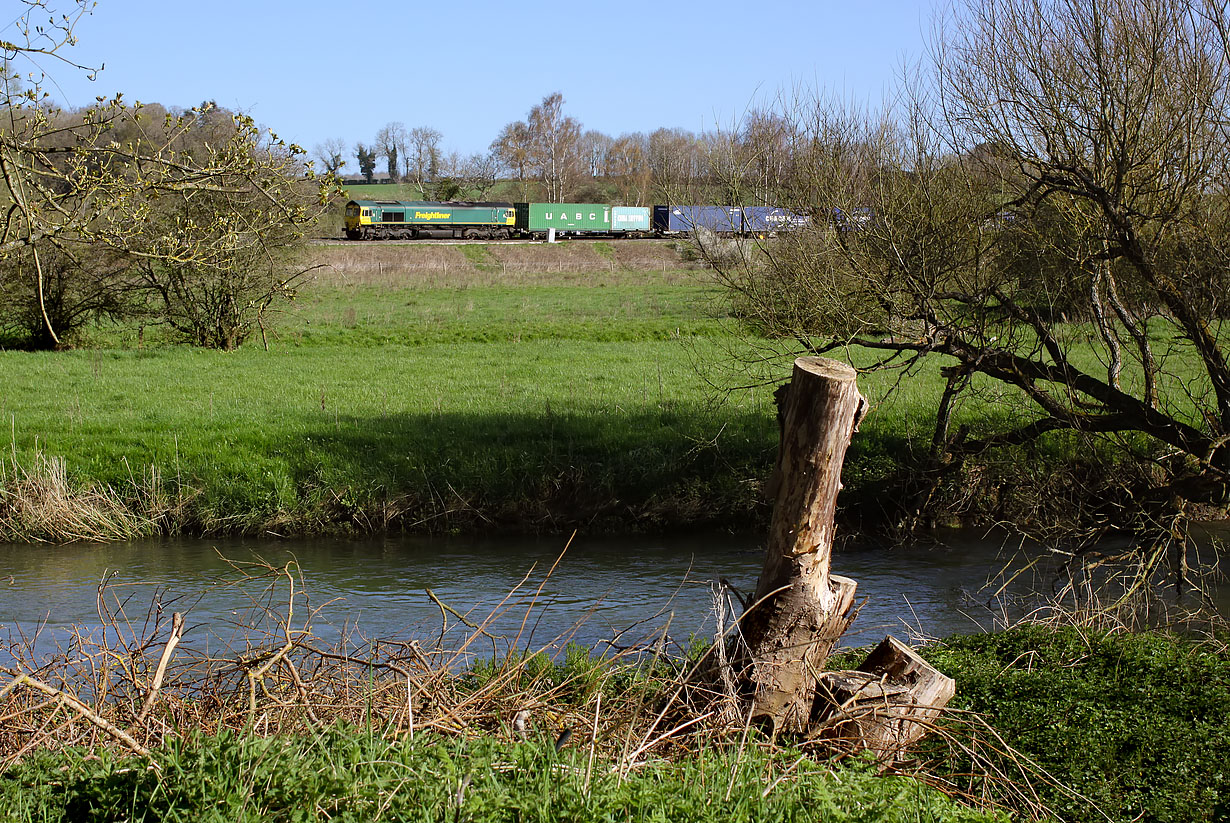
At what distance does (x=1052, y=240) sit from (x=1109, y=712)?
5549mm

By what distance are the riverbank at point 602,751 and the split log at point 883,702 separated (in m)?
0.15

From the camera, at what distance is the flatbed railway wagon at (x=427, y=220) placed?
58438mm

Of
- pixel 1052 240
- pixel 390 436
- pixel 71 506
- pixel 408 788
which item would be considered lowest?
pixel 71 506

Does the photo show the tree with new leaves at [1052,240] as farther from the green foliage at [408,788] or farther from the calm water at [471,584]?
the green foliage at [408,788]

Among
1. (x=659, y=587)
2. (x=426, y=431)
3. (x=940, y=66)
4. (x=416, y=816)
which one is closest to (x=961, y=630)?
(x=659, y=587)

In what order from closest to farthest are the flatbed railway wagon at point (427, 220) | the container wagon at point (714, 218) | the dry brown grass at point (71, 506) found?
the dry brown grass at point (71, 506) → the container wagon at point (714, 218) → the flatbed railway wagon at point (427, 220)

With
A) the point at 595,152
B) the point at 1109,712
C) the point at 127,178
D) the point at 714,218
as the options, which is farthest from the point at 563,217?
the point at 1109,712

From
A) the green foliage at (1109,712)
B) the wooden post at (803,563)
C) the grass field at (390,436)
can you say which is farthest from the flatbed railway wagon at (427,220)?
the wooden post at (803,563)

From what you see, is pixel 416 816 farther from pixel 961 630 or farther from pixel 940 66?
pixel 940 66

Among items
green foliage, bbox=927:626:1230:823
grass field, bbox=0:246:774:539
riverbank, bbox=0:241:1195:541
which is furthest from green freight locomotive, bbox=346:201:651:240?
green foliage, bbox=927:626:1230:823

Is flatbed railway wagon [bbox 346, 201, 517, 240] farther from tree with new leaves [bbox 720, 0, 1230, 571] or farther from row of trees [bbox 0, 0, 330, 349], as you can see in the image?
row of trees [bbox 0, 0, 330, 349]

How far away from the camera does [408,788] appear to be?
3523 mm

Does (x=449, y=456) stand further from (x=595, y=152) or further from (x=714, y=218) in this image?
(x=595, y=152)

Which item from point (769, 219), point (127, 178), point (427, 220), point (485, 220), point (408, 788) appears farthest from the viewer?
point (485, 220)
